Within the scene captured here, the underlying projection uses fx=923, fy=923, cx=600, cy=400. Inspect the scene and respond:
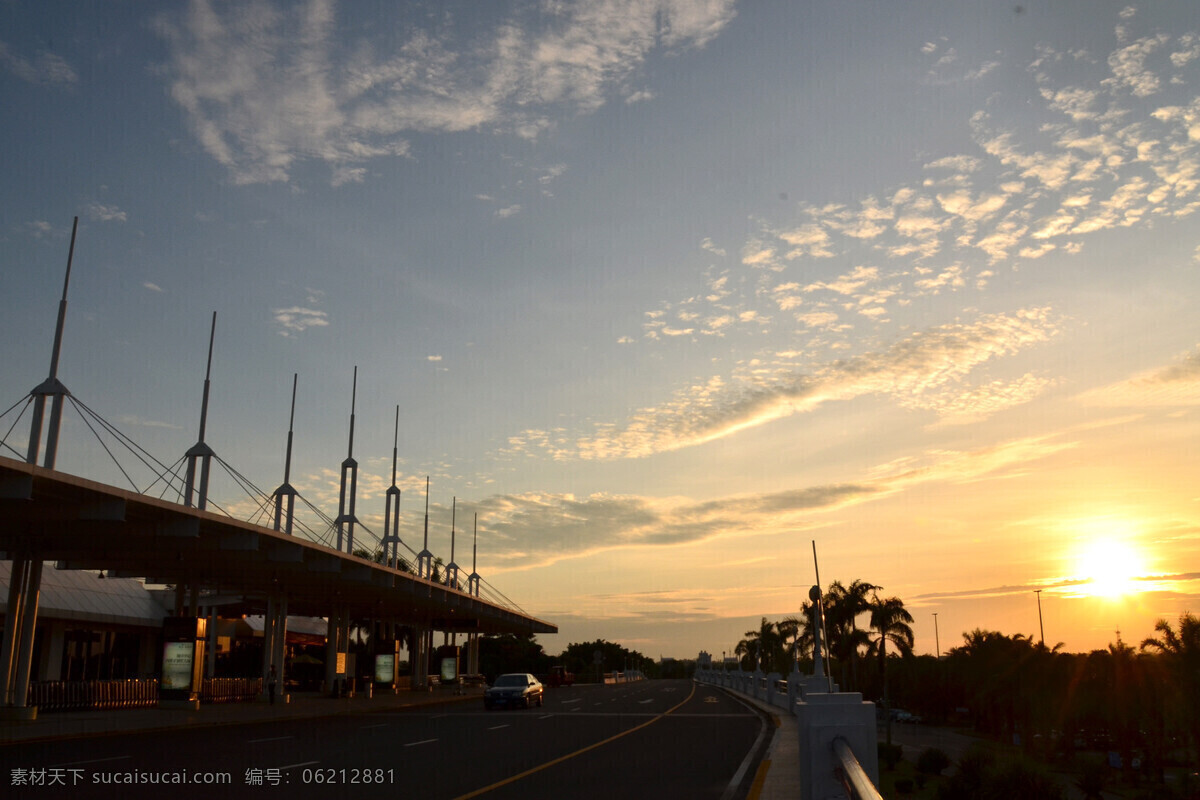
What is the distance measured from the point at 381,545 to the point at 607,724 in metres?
41.7

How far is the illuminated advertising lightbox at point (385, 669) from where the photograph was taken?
57812 millimetres

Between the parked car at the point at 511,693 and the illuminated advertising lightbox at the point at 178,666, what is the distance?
11.1 m

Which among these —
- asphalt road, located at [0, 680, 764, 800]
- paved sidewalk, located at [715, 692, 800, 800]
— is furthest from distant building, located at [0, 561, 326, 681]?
paved sidewalk, located at [715, 692, 800, 800]

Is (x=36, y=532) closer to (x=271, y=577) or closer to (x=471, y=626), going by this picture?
(x=271, y=577)

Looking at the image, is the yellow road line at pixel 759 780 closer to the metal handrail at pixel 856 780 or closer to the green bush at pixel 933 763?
the metal handrail at pixel 856 780

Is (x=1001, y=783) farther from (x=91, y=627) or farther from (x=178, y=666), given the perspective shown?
(x=91, y=627)

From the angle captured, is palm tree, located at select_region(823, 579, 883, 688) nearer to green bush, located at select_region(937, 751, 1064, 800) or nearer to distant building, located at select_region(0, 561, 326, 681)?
distant building, located at select_region(0, 561, 326, 681)

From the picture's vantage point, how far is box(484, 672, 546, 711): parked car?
37.2 m

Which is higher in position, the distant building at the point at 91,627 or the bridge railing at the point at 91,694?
the distant building at the point at 91,627

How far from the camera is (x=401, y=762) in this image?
16.4 metres

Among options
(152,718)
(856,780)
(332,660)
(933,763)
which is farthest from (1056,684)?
(856,780)

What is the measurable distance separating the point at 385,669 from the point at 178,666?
25557 millimetres

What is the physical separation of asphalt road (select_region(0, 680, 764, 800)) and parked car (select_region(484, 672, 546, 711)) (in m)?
9.57

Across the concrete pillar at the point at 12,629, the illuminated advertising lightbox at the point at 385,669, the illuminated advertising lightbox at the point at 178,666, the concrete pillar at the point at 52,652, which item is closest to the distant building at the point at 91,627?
the concrete pillar at the point at 52,652
